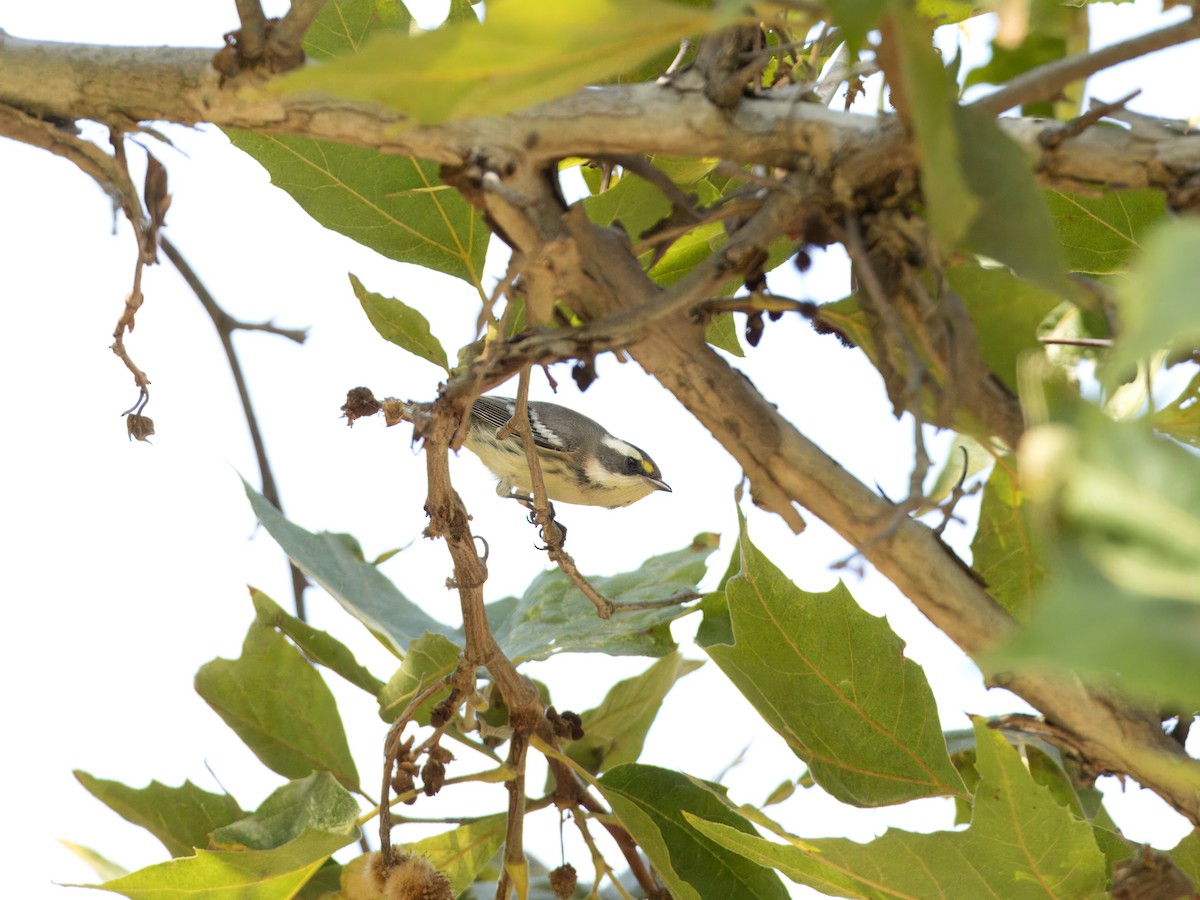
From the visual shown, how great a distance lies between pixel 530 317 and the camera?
0.99m

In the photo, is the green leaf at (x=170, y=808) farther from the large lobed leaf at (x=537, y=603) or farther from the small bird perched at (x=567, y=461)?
the small bird perched at (x=567, y=461)

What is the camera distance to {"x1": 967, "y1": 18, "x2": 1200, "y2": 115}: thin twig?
33.8 inches

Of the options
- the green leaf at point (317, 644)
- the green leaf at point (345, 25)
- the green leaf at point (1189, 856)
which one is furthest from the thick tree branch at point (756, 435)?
the green leaf at point (317, 644)

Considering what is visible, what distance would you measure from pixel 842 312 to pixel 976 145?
0.25m

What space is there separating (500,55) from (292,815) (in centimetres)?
142

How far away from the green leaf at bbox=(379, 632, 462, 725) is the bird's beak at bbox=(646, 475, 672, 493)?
2.43m

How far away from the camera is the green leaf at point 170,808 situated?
188cm

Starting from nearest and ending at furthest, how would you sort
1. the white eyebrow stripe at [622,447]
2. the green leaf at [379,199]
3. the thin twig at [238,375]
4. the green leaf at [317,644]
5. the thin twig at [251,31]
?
1. the thin twig at [251,31]
2. the green leaf at [379,199]
3. the green leaf at [317,644]
4. the thin twig at [238,375]
5. the white eyebrow stripe at [622,447]

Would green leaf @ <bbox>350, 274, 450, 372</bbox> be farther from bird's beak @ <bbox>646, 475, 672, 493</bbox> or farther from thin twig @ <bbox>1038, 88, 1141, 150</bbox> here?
bird's beak @ <bbox>646, 475, 672, 493</bbox>

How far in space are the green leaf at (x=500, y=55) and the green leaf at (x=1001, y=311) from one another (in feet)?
1.28

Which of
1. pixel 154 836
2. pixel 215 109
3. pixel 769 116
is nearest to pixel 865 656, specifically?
pixel 769 116

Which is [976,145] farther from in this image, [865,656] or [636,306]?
[865,656]

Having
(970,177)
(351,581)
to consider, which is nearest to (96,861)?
(351,581)

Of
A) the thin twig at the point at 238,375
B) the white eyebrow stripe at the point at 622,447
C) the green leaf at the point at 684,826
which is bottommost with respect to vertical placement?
the green leaf at the point at 684,826
